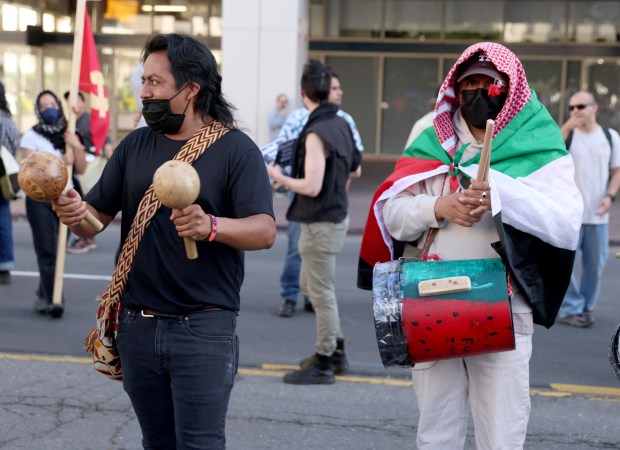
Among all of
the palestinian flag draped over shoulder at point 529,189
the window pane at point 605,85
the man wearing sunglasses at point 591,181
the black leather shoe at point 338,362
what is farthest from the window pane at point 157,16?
the palestinian flag draped over shoulder at point 529,189

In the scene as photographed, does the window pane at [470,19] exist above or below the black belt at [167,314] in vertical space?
above

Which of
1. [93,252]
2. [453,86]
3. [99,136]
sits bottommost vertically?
[93,252]

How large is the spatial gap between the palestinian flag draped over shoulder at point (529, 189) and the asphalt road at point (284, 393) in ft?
5.80

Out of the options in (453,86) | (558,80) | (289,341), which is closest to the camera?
(453,86)

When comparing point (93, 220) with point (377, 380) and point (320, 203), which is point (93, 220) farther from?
point (377, 380)

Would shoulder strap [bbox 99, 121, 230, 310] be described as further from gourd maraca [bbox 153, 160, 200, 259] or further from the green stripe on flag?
the green stripe on flag

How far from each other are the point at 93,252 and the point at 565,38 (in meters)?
14.7

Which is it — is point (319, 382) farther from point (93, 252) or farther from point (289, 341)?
point (93, 252)

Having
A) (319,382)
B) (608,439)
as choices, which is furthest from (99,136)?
(608,439)

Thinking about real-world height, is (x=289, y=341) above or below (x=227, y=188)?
below

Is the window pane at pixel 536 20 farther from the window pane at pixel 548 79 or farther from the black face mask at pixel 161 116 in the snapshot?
the black face mask at pixel 161 116

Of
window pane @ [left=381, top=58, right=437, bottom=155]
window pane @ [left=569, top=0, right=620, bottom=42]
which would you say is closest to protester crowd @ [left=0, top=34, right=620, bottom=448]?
window pane @ [left=381, top=58, right=437, bottom=155]

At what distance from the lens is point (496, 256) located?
3.26 metres

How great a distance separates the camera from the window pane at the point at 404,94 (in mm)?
22281
